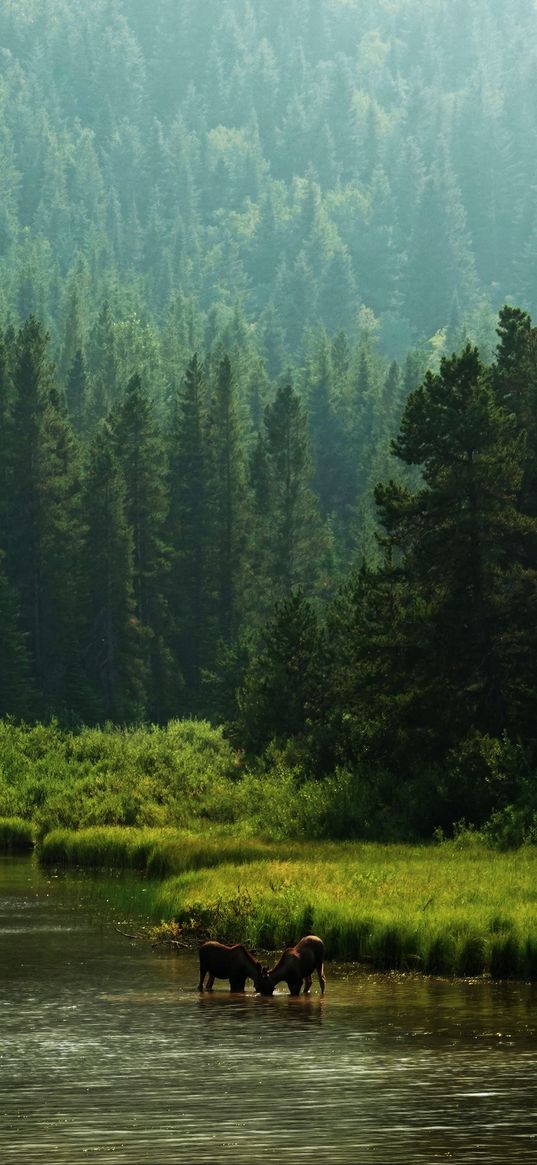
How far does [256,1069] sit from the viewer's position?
73.0 ft

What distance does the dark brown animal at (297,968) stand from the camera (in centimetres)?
2781

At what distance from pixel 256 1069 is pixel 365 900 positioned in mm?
11888

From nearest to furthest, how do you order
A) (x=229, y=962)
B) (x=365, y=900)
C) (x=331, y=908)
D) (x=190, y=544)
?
1. (x=229, y=962)
2. (x=331, y=908)
3. (x=365, y=900)
4. (x=190, y=544)

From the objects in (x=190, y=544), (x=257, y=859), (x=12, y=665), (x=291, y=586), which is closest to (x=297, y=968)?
(x=257, y=859)

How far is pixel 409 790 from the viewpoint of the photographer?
2036 inches

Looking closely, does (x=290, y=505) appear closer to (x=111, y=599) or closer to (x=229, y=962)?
(x=111, y=599)

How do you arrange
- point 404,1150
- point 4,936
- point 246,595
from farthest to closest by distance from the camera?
point 246,595, point 4,936, point 404,1150

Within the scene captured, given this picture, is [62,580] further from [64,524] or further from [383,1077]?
[383,1077]

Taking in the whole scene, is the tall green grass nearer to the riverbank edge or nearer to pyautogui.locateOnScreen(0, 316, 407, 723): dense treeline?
the riverbank edge

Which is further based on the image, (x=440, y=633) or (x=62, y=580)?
(x=62, y=580)

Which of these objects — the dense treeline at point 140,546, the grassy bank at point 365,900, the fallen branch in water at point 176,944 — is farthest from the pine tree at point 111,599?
the fallen branch in water at point 176,944

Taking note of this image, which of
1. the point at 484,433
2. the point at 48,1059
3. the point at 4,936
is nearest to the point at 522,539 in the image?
the point at 484,433

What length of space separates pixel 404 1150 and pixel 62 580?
97319mm

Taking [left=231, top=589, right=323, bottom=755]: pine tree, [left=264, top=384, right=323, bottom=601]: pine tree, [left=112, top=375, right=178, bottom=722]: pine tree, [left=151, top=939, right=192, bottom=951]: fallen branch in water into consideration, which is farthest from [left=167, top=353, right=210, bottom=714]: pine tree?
[left=151, top=939, right=192, bottom=951]: fallen branch in water
